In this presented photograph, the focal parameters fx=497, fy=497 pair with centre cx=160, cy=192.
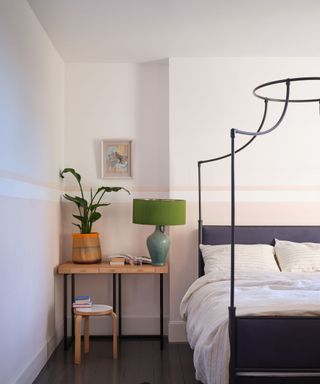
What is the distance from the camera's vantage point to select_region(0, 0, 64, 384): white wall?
→ 321 centimetres

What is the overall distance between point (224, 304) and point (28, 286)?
5.03 ft

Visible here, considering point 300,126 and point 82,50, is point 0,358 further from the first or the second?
point 300,126

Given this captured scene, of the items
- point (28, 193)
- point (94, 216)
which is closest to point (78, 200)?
point (94, 216)

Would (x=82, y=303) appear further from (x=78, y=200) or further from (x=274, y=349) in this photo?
(x=274, y=349)

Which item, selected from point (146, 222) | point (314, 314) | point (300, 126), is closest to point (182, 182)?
point (146, 222)

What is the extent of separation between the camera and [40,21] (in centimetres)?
410

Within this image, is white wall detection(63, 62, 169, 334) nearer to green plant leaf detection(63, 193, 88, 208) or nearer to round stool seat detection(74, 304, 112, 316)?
green plant leaf detection(63, 193, 88, 208)

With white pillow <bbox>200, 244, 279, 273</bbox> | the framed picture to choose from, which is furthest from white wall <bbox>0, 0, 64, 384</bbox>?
white pillow <bbox>200, 244, 279, 273</bbox>

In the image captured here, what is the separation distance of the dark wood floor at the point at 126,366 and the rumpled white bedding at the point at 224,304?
18.3 inches

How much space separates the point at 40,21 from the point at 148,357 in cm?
302

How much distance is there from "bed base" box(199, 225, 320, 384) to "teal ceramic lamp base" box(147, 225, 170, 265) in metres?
2.13

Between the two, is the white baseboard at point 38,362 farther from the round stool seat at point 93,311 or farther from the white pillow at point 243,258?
the white pillow at point 243,258

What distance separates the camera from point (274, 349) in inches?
102

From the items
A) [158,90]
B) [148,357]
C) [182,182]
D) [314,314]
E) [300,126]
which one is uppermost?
[158,90]
